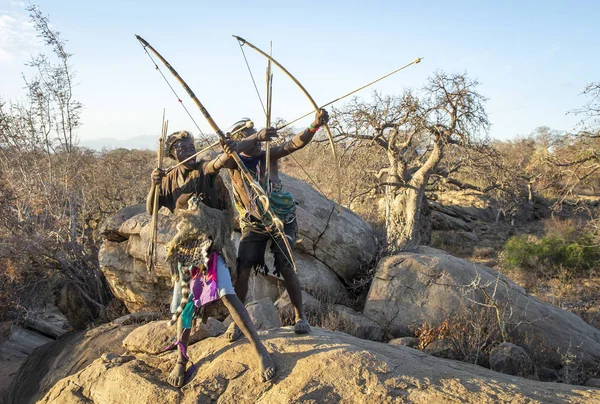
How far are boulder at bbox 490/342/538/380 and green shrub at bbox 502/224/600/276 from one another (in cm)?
861

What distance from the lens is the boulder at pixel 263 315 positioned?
5.71m

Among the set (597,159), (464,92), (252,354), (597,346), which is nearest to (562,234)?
(597,159)

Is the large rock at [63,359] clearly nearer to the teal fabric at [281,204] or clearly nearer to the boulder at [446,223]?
the teal fabric at [281,204]

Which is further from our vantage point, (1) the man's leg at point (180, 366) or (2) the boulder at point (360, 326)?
(2) the boulder at point (360, 326)

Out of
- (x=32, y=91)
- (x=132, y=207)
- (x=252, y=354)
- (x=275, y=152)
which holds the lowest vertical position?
(x=252, y=354)

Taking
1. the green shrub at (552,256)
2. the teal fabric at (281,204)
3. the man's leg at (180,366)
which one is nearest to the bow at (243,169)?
the teal fabric at (281,204)

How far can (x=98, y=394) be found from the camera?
13.3ft

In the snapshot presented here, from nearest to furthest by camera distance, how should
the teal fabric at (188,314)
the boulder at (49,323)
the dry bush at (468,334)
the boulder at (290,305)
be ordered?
the teal fabric at (188,314), the dry bush at (468,334), the boulder at (290,305), the boulder at (49,323)

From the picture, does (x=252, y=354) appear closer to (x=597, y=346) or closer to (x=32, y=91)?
(x=597, y=346)

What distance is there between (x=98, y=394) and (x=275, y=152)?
250 cm

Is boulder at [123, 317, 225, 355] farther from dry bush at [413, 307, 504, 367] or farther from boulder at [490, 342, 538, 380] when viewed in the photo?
boulder at [490, 342, 538, 380]

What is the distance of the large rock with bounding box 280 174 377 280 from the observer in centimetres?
806

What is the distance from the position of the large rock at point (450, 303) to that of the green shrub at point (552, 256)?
21.6 feet

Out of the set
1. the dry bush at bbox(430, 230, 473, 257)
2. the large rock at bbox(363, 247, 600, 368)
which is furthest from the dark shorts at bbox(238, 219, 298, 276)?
the dry bush at bbox(430, 230, 473, 257)
